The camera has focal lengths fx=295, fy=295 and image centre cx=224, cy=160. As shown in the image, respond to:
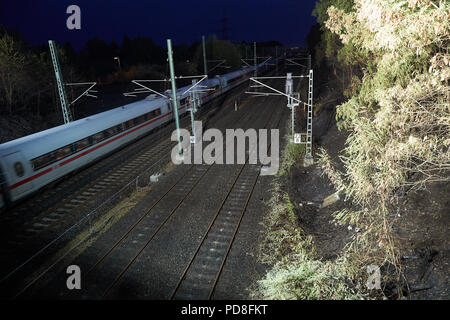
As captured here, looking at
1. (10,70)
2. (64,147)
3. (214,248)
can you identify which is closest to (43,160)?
(64,147)

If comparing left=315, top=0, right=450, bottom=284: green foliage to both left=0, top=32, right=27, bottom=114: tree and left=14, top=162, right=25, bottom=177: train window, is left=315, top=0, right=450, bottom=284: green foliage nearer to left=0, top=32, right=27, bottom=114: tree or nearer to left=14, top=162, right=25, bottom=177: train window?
left=14, top=162, right=25, bottom=177: train window

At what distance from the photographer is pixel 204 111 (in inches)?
1272

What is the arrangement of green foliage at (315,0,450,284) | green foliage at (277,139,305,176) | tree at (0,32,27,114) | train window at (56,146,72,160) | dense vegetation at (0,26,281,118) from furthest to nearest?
dense vegetation at (0,26,281,118) < tree at (0,32,27,114) < green foliage at (277,139,305,176) < train window at (56,146,72,160) < green foliage at (315,0,450,284)

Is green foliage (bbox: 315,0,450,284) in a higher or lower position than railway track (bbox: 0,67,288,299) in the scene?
higher

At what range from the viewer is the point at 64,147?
48.7 ft

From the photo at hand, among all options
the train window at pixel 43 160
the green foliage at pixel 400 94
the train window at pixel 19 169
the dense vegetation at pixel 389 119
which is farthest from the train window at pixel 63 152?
the green foliage at pixel 400 94

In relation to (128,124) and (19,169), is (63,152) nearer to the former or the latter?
(19,169)

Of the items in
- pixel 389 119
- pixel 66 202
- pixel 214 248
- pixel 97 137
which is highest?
pixel 389 119

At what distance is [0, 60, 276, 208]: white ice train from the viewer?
481 inches

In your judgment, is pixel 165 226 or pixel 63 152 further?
pixel 63 152

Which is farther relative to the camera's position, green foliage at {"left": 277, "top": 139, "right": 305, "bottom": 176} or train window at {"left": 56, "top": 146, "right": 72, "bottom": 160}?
green foliage at {"left": 277, "top": 139, "right": 305, "bottom": 176}

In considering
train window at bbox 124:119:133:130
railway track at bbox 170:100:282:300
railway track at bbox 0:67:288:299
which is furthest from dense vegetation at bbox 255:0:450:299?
train window at bbox 124:119:133:130

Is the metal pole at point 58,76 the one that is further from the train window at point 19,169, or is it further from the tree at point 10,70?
the tree at point 10,70

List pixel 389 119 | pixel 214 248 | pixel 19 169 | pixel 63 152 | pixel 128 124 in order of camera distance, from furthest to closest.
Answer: pixel 128 124 → pixel 63 152 → pixel 19 169 → pixel 214 248 → pixel 389 119
